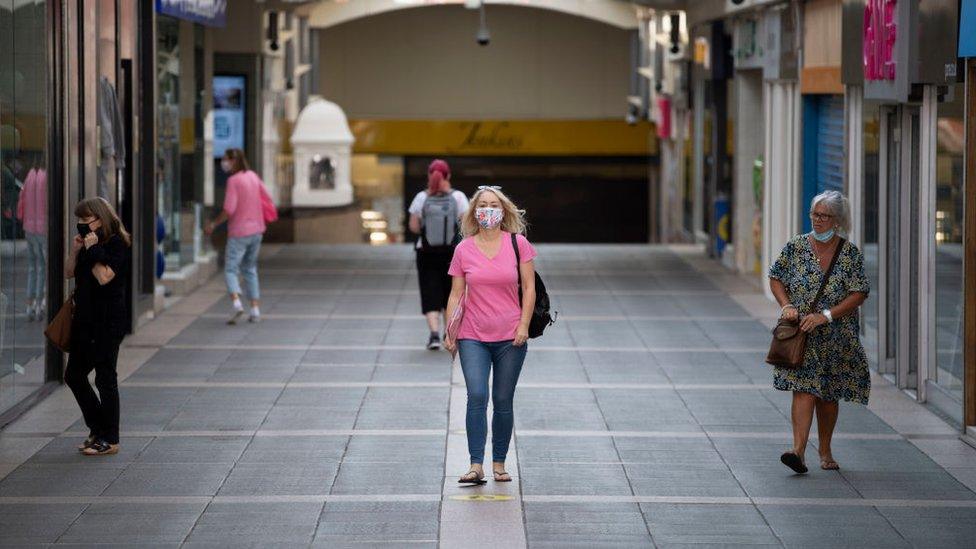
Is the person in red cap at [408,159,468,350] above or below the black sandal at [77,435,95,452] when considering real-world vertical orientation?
above

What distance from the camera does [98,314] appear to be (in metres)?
9.74

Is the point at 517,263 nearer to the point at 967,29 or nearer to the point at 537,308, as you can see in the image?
the point at 537,308

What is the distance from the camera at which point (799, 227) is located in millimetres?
17938

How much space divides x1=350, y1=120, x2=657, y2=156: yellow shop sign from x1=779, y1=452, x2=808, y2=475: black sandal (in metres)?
30.4

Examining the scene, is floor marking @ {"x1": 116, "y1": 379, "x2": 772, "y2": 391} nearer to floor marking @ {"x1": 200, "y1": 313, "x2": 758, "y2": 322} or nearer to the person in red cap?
the person in red cap

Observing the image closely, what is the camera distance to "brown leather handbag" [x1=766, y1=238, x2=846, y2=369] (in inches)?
366

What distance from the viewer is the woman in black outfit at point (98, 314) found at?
973 cm

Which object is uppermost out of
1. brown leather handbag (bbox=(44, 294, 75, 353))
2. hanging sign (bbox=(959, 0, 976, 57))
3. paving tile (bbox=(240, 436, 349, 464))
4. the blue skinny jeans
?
hanging sign (bbox=(959, 0, 976, 57))

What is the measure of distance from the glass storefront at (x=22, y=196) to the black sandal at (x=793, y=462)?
4829 mm

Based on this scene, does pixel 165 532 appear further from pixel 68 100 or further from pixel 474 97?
pixel 474 97

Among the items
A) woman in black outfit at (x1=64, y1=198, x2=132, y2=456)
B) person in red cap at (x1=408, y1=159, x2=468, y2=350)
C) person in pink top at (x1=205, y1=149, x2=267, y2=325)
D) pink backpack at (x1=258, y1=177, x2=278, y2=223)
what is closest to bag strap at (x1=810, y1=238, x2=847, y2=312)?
woman in black outfit at (x1=64, y1=198, x2=132, y2=456)

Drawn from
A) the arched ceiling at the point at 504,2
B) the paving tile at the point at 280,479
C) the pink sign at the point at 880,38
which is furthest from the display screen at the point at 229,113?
the paving tile at the point at 280,479

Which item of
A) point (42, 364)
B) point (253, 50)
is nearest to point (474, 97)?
point (253, 50)

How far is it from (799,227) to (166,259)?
6.67 meters
